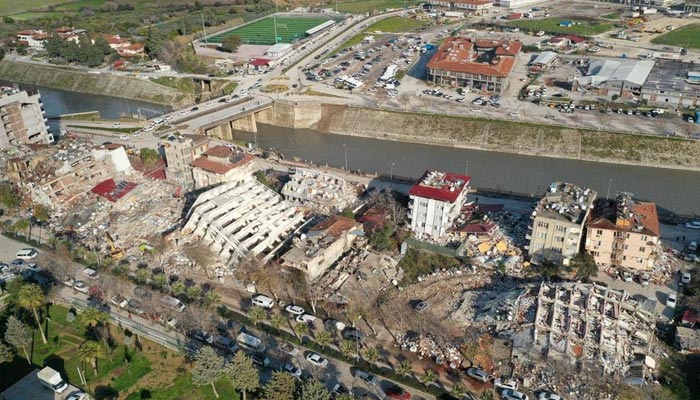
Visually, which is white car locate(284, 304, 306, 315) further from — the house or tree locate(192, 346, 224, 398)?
tree locate(192, 346, 224, 398)

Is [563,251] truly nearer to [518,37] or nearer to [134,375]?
[134,375]

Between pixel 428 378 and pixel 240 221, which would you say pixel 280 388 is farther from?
pixel 240 221

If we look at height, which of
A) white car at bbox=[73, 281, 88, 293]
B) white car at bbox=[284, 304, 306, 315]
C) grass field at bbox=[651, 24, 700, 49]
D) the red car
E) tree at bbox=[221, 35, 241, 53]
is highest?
grass field at bbox=[651, 24, 700, 49]

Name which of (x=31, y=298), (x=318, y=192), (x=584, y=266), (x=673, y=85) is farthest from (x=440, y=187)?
(x=673, y=85)

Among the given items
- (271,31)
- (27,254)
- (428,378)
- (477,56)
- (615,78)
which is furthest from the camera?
(271,31)

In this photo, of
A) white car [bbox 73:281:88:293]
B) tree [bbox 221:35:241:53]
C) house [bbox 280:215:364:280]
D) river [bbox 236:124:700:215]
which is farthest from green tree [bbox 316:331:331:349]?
tree [bbox 221:35:241:53]
